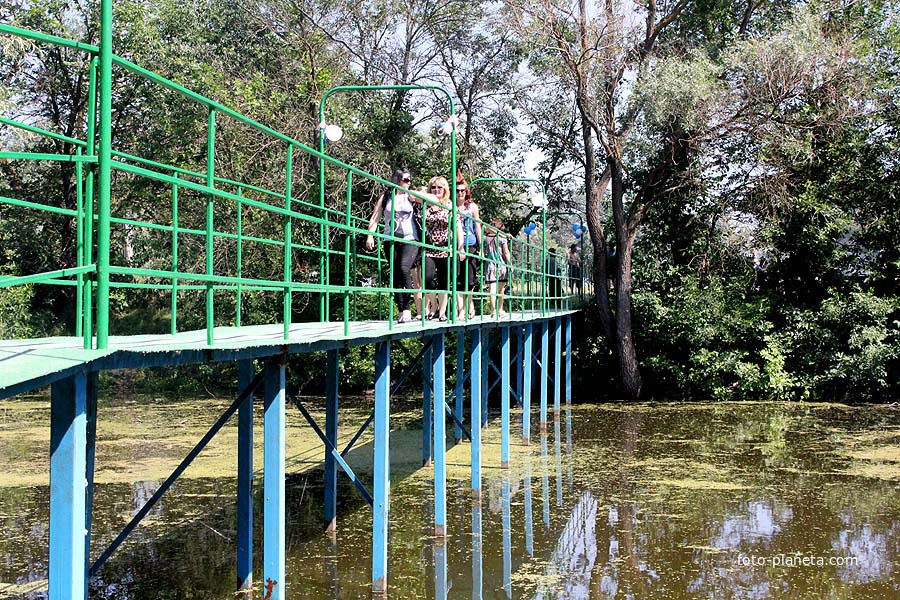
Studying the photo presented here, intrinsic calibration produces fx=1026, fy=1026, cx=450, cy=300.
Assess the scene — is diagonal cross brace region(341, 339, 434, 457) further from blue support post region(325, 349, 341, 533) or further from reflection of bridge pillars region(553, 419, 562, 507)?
reflection of bridge pillars region(553, 419, 562, 507)

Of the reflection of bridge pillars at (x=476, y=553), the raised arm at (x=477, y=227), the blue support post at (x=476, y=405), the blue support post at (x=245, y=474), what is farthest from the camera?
the blue support post at (x=476, y=405)

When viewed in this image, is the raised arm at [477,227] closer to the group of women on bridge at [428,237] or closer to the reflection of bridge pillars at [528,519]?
the group of women on bridge at [428,237]

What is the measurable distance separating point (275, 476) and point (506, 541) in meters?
3.52

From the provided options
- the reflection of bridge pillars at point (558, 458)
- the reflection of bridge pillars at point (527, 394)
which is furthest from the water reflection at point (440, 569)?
the reflection of bridge pillars at point (527, 394)

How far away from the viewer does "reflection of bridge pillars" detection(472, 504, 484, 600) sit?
720 cm

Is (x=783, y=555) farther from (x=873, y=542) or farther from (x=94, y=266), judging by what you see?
(x=94, y=266)

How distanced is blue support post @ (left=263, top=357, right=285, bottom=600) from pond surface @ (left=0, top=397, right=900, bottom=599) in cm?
127

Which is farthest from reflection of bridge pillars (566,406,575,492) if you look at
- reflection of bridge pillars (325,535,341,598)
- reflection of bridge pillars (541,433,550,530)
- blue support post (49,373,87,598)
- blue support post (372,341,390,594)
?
blue support post (49,373,87,598)

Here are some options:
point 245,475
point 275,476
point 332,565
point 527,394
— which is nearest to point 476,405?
point 332,565

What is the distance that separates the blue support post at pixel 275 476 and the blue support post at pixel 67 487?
2.24 m

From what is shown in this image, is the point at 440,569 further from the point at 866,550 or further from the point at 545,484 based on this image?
the point at 545,484

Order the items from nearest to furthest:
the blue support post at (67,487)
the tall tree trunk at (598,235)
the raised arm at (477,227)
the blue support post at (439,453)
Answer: the blue support post at (67,487) → the blue support post at (439,453) → the raised arm at (477,227) → the tall tree trunk at (598,235)

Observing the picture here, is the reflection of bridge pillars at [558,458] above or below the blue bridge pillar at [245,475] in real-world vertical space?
below

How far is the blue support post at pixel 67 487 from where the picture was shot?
321 centimetres
